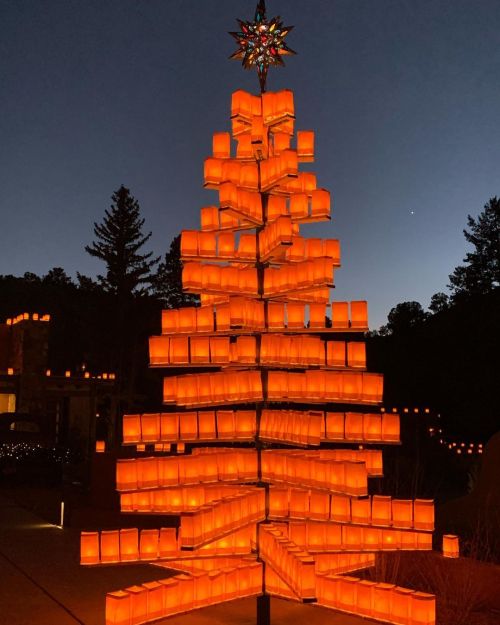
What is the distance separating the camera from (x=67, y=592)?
689 centimetres

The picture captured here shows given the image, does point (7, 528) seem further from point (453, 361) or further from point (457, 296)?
point (457, 296)

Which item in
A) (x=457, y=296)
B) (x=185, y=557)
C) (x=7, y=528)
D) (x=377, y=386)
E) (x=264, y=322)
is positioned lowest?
(x=7, y=528)

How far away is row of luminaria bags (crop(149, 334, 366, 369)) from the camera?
587 cm

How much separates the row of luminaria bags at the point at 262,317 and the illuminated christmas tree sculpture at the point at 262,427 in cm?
1

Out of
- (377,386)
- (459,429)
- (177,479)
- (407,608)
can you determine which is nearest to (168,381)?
(177,479)

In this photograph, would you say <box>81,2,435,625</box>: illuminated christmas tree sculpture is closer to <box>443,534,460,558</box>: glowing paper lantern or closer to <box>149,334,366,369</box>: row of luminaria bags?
<box>149,334,366,369</box>: row of luminaria bags

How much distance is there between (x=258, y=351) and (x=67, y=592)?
2.98 meters

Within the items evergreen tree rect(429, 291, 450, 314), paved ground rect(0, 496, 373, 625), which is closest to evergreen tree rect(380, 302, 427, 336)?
evergreen tree rect(429, 291, 450, 314)

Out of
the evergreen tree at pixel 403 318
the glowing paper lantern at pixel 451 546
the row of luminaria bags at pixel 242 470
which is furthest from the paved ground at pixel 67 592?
the evergreen tree at pixel 403 318

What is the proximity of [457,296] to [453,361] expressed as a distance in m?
8.99

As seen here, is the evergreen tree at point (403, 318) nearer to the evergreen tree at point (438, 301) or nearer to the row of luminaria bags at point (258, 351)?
the evergreen tree at point (438, 301)

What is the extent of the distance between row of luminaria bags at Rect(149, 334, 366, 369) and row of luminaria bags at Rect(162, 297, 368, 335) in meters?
0.10

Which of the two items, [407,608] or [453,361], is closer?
[407,608]

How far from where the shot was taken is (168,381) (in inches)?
227
